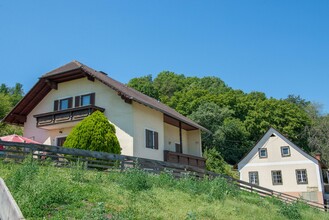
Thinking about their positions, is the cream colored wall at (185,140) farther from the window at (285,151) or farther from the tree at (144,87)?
the tree at (144,87)

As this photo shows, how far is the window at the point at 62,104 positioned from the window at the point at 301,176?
79.5 ft

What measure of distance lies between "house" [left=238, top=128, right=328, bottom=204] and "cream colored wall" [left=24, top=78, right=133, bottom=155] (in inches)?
804

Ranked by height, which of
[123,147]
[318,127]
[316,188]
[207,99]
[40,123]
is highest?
[207,99]

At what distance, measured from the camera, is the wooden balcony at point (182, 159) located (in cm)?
2483

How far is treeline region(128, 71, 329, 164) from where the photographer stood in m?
49.4

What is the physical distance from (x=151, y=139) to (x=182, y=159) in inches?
147

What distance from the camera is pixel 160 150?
967 inches

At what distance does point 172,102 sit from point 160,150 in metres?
32.3

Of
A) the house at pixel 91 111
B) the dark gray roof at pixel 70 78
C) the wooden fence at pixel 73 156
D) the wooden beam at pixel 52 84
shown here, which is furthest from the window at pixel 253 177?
the wooden beam at pixel 52 84

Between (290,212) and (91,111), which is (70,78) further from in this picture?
(290,212)

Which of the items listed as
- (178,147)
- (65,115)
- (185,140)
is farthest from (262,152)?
(65,115)

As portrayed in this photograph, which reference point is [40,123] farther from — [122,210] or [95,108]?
[122,210]

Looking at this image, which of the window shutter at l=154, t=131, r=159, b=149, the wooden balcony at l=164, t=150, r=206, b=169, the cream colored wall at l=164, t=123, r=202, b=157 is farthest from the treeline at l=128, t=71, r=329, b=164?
the window shutter at l=154, t=131, r=159, b=149

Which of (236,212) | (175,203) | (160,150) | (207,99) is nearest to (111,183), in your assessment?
(175,203)
